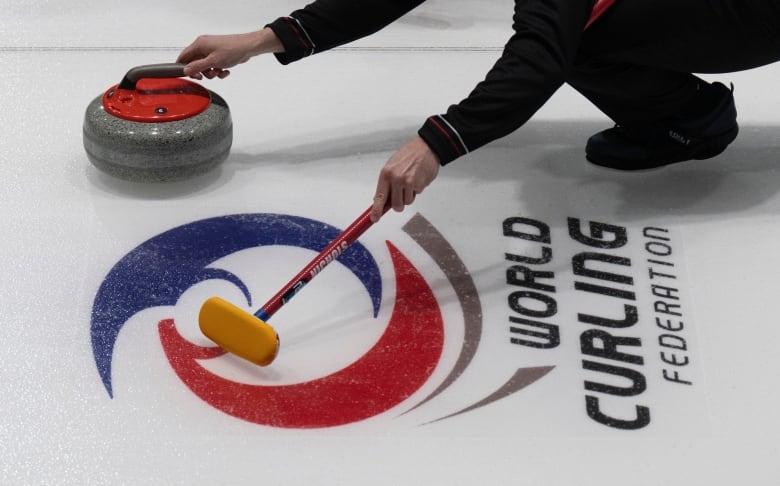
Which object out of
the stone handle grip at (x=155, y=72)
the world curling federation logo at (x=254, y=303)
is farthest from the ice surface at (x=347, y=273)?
the stone handle grip at (x=155, y=72)

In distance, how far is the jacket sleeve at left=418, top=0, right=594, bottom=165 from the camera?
2039 mm

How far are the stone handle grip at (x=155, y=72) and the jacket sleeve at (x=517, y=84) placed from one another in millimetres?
689

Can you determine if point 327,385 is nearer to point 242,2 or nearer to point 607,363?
point 607,363

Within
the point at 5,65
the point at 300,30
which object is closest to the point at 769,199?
the point at 300,30

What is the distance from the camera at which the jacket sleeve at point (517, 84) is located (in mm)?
2039

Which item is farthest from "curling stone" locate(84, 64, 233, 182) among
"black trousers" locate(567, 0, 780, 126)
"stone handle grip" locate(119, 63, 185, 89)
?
"black trousers" locate(567, 0, 780, 126)

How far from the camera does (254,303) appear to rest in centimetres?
223

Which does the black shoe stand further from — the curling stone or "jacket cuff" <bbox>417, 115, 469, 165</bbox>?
the curling stone

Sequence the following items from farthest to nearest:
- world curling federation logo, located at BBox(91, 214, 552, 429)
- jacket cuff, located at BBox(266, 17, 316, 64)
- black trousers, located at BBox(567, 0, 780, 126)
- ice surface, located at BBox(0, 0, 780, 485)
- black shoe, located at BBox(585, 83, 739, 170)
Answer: black shoe, located at BBox(585, 83, 739, 170) < jacket cuff, located at BBox(266, 17, 316, 64) < black trousers, located at BBox(567, 0, 780, 126) < world curling federation logo, located at BBox(91, 214, 552, 429) < ice surface, located at BBox(0, 0, 780, 485)

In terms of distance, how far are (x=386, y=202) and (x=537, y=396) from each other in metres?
0.44

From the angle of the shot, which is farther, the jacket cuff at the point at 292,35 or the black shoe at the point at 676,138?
the black shoe at the point at 676,138

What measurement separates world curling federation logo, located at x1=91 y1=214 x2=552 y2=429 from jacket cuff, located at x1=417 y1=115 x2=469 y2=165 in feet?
1.14

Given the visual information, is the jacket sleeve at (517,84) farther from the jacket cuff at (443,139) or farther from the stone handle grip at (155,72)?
the stone handle grip at (155,72)

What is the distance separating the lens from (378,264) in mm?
2355
